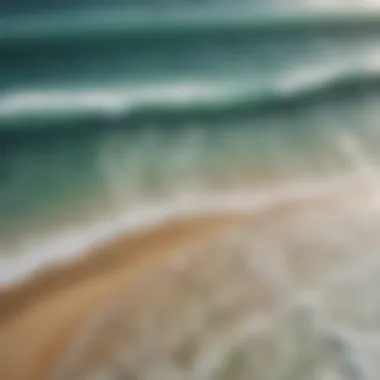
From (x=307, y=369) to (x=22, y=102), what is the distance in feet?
1.22

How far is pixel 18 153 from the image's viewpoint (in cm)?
70

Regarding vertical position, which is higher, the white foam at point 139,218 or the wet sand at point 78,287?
the white foam at point 139,218

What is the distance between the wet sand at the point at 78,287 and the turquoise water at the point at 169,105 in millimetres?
36

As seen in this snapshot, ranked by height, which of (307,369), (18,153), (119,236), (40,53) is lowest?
→ (307,369)

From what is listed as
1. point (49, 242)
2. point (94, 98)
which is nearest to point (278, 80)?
point (94, 98)

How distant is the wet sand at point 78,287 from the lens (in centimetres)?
60

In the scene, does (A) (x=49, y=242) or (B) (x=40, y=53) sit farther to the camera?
(B) (x=40, y=53)

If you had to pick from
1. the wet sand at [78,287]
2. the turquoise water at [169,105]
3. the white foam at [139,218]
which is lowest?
the wet sand at [78,287]

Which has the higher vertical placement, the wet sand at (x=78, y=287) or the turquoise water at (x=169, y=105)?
the turquoise water at (x=169, y=105)

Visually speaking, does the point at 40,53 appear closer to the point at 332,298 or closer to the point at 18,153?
the point at 18,153

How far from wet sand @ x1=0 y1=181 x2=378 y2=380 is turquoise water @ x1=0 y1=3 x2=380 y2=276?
0.12 feet

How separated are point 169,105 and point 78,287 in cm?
22

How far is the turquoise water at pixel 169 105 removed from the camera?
2.27ft

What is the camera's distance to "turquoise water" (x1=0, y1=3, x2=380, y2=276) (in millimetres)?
690
